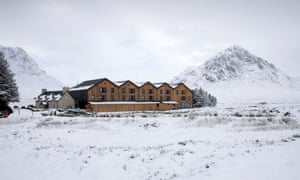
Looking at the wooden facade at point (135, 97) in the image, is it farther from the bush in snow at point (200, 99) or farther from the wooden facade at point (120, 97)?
the bush in snow at point (200, 99)

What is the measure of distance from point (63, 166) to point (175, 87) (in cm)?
5590

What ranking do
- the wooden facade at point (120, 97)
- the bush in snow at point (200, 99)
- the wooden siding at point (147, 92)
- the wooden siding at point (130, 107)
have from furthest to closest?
the bush in snow at point (200, 99), the wooden siding at point (147, 92), the wooden facade at point (120, 97), the wooden siding at point (130, 107)

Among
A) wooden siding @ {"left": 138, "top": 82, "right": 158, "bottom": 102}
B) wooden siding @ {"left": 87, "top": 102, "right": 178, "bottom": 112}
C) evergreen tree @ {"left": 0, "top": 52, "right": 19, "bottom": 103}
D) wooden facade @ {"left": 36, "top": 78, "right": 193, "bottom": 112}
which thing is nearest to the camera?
evergreen tree @ {"left": 0, "top": 52, "right": 19, "bottom": 103}

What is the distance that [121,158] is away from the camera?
11.4 meters

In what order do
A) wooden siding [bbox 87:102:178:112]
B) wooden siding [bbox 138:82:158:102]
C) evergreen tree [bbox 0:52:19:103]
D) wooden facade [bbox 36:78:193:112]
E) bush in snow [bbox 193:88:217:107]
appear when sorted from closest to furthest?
evergreen tree [bbox 0:52:19:103] → wooden siding [bbox 87:102:178:112] → wooden facade [bbox 36:78:193:112] → wooden siding [bbox 138:82:158:102] → bush in snow [bbox 193:88:217:107]

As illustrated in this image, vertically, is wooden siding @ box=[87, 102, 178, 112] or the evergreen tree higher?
the evergreen tree

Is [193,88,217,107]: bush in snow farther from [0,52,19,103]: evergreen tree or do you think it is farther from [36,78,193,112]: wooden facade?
[0,52,19,103]: evergreen tree

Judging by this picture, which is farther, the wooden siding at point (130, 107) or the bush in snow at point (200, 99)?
the bush in snow at point (200, 99)

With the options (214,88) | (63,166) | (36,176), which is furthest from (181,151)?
(214,88)

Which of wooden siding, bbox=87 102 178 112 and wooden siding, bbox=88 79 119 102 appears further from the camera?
wooden siding, bbox=88 79 119 102

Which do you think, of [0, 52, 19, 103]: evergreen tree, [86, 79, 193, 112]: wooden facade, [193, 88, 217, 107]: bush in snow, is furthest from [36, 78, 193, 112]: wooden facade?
[0, 52, 19, 103]: evergreen tree

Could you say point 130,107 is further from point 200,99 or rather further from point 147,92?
point 200,99

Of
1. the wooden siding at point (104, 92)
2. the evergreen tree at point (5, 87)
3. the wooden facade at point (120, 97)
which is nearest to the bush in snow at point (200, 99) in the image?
the wooden facade at point (120, 97)

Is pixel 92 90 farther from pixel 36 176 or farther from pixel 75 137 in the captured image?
pixel 36 176
